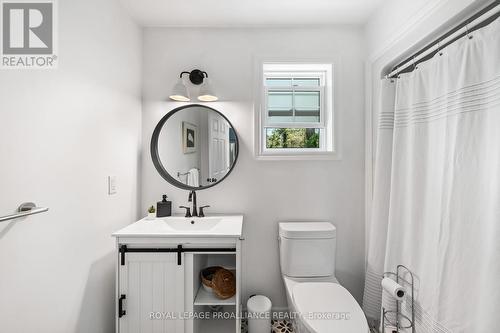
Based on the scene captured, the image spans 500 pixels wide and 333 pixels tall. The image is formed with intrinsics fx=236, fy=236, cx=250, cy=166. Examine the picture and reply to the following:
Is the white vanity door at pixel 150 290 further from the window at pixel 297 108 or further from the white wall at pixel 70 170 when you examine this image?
the window at pixel 297 108

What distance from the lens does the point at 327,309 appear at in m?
1.31

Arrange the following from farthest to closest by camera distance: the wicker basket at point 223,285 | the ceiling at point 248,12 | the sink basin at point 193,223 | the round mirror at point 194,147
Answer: the round mirror at point 194,147, the sink basin at point 193,223, the ceiling at point 248,12, the wicker basket at point 223,285

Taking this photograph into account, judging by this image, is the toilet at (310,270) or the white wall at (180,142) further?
the white wall at (180,142)

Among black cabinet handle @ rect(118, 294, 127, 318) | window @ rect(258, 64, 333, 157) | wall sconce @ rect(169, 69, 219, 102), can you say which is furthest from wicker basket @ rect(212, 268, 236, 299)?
wall sconce @ rect(169, 69, 219, 102)

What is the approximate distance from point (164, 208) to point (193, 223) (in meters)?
0.28

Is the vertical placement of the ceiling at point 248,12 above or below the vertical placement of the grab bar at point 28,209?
above

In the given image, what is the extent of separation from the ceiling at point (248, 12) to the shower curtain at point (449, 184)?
66cm

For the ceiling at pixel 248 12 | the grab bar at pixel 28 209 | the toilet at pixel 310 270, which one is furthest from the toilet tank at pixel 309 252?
the ceiling at pixel 248 12

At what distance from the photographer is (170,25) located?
75.8 inches

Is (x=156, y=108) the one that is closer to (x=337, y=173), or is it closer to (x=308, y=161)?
(x=308, y=161)

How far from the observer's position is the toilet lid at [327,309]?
3.86 ft

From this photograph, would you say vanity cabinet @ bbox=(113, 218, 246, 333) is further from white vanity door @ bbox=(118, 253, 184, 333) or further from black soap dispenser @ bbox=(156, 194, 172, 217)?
black soap dispenser @ bbox=(156, 194, 172, 217)

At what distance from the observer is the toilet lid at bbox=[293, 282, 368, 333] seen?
1177 mm

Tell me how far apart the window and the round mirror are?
353 mm
